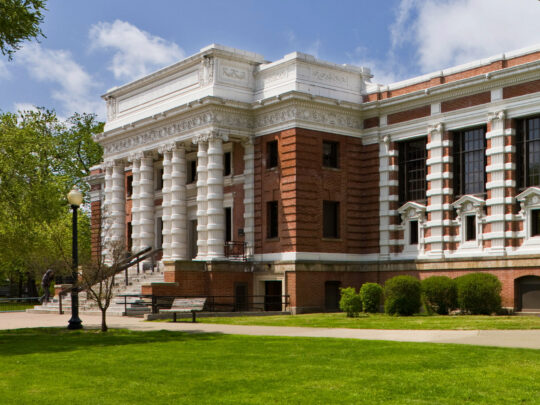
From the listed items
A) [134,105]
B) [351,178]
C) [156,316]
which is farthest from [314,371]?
[134,105]

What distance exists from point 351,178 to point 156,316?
45.0 ft

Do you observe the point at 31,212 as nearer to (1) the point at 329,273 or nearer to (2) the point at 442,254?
(1) the point at 329,273

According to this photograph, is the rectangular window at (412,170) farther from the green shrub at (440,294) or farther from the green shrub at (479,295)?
the green shrub at (479,295)

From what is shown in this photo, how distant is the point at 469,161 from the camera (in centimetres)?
3675

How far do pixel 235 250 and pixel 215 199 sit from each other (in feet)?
10.5

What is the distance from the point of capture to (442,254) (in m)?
36.8

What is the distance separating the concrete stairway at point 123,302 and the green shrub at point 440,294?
41.8 feet

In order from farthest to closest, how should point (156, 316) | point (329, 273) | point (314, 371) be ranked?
point (329, 273) < point (156, 316) < point (314, 371)

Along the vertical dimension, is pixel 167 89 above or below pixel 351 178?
above

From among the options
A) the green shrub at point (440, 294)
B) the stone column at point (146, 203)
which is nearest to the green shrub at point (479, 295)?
the green shrub at point (440, 294)

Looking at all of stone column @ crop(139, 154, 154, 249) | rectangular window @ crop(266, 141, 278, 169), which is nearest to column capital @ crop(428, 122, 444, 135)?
rectangular window @ crop(266, 141, 278, 169)

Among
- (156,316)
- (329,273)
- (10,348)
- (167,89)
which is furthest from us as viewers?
(167,89)

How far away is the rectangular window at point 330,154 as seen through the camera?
4044 centimetres

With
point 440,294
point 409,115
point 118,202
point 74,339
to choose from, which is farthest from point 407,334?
point 118,202
